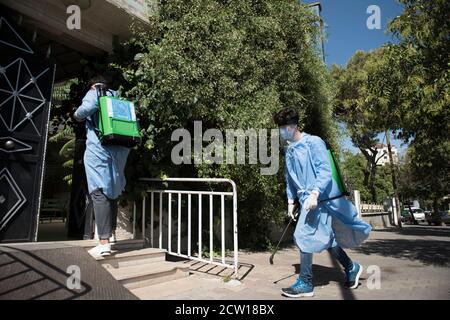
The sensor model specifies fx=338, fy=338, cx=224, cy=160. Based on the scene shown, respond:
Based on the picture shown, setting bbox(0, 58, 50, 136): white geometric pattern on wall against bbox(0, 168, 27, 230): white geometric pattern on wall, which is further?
bbox(0, 58, 50, 136): white geometric pattern on wall

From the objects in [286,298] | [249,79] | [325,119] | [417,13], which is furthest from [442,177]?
[286,298]

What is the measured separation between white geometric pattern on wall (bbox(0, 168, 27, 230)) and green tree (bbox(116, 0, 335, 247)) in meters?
1.28

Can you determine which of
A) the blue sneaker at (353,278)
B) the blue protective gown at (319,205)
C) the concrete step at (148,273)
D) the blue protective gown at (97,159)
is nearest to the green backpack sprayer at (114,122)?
the blue protective gown at (97,159)

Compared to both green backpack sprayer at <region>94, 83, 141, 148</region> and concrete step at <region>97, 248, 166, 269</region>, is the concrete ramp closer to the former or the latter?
concrete step at <region>97, 248, 166, 269</region>

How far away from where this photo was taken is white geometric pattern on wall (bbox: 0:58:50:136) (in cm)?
378

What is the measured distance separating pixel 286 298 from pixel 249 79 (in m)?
3.48

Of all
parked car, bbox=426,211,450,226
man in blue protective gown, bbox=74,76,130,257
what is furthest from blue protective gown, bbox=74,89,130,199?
→ parked car, bbox=426,211,450,226

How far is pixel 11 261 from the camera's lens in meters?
2.81

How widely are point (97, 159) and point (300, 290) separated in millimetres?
2400

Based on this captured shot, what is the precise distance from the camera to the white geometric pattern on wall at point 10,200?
142 inches

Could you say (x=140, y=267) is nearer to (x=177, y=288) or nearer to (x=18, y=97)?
(x=177, y=288)

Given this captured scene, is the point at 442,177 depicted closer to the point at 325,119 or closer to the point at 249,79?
the point at 325,119

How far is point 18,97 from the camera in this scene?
12.8ft

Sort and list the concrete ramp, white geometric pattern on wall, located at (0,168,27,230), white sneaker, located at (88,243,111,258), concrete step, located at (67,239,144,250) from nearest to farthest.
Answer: the concrete ramp → white sneaker, located at (88,243,111,258) → white geometric pattern on wall, located at (0,168,27,230) → concrete step, located at (67,239,144,250)
